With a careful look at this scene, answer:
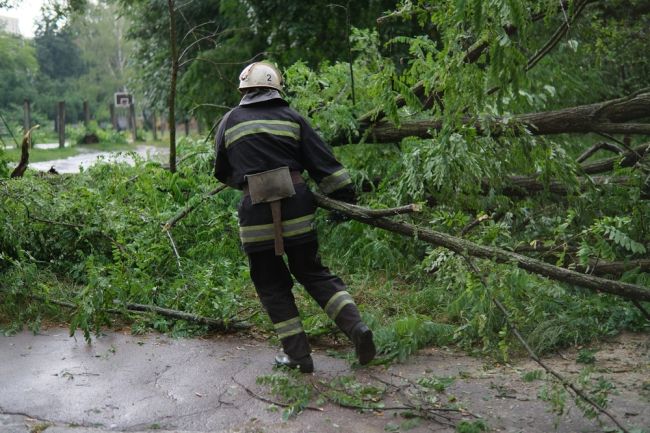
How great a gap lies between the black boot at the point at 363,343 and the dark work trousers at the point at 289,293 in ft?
0.38

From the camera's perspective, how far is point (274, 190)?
4.66 m

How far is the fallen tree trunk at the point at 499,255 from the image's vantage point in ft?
14.1

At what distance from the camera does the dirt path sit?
390cm

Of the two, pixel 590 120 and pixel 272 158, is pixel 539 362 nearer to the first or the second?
pixel 272 158

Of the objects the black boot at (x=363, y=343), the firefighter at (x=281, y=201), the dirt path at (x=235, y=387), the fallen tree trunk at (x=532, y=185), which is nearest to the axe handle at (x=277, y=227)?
the firefighter at (x=281, y=201)

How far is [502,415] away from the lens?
3.98 m

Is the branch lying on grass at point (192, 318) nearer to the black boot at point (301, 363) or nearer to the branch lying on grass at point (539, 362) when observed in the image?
the black boot at point (301, 363)

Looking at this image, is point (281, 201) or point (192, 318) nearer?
point (281, 201)

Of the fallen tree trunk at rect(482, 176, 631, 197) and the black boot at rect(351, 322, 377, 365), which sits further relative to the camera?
the fallen tree trunk at rect(482, 176, 631, 197)

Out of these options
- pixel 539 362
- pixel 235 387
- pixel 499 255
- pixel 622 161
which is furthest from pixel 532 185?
pixel 235 387

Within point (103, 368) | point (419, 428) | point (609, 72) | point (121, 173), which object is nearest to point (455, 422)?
point (419, 428)

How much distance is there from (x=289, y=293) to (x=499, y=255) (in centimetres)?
130

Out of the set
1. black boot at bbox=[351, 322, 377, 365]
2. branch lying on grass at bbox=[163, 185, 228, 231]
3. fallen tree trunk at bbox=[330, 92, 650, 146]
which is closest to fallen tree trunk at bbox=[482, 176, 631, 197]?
fallen tree trunk at bbox=[330, 92, 650, 146]

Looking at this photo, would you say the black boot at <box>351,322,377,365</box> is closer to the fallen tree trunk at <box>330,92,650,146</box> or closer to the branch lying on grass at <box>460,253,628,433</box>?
the branch lying on grass at <box>460,253,628,433</box>
